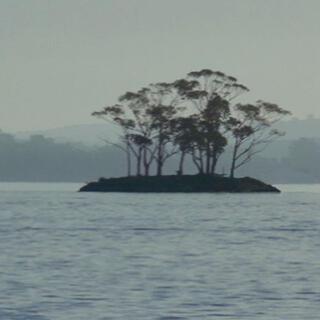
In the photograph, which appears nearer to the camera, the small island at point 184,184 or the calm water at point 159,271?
the calm water at point 159,271

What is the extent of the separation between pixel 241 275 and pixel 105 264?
716 cm

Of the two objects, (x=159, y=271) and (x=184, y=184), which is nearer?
(x=159, y=271)

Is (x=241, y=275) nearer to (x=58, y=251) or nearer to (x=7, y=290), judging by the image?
(x=7, y=290)

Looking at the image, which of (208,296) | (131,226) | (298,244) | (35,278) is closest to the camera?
(208,296)

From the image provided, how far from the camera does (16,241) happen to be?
69062 millimetres

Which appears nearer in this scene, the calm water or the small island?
the calm water

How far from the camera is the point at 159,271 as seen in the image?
49.7 m

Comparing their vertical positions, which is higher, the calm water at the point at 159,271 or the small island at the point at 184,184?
the small island at the point at 184,184

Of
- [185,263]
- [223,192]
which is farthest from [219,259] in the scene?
[223,192]

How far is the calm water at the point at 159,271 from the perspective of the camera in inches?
1506

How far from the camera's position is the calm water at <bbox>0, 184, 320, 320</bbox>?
125ft

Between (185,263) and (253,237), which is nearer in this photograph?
(185,263)

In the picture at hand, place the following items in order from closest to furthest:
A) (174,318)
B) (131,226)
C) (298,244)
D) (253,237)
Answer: (174,318), (298,244), (253,237), (131,226)

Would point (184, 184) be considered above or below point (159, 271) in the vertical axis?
above
